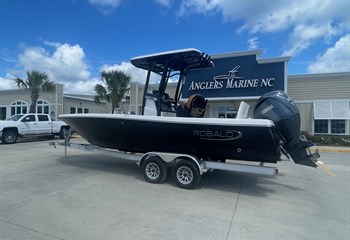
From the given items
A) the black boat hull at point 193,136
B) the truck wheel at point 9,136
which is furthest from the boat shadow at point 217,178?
the truck wheel at point 9,136

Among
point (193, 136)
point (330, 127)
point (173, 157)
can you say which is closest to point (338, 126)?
point (330, 127)

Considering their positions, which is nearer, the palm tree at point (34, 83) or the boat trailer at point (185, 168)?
the boat trailer at point (185, 168)

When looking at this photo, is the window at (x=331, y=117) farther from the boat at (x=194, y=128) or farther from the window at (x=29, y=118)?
the window at (x=29, y=118)

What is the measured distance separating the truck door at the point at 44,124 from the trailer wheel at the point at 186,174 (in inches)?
497

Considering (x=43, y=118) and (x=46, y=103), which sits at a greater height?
(x=46, y=103)

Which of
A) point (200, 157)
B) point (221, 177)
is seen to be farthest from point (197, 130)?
point (221, 177)

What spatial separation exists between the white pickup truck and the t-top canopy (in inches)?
433

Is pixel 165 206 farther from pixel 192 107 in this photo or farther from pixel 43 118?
pixel 43 118

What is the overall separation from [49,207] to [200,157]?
10.9 feet

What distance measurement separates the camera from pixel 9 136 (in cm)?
1363

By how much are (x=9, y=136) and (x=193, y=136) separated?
1289cm

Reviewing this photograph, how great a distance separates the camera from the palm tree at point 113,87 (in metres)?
18.6

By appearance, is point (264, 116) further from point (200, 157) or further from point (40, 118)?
point (40, 118)

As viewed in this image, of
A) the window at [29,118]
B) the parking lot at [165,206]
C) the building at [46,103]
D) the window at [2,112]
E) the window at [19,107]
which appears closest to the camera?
the parking lot at [165,206]
